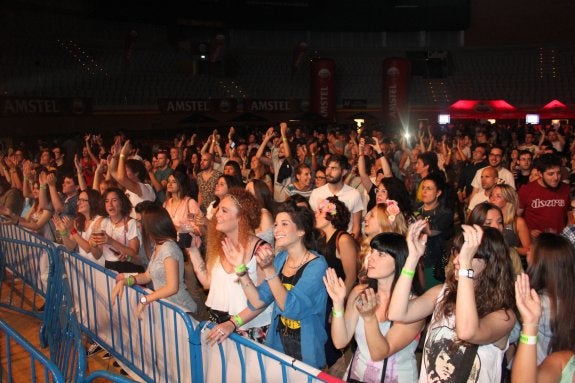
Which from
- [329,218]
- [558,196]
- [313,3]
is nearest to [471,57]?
[313,3]

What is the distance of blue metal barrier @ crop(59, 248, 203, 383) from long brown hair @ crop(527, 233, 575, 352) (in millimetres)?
2169

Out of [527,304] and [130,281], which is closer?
[527,304]

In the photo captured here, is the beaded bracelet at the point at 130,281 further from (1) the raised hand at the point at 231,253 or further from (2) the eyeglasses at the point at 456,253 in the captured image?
(2) the eyeglasses at the point at 456,253

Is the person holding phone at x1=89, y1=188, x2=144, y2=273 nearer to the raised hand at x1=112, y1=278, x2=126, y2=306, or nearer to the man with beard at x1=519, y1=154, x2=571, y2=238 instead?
the raised hand at x1=112, y1=278, x2=126, y2=306

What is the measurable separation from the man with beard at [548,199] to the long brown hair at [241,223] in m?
3.53

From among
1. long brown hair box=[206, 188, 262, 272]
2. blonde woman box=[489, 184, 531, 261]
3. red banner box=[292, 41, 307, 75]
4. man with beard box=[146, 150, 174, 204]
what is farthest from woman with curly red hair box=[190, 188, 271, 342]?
red banner box=[292, 41, 307, 75]

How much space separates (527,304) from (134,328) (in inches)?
131

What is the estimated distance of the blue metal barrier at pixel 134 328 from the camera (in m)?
4.04

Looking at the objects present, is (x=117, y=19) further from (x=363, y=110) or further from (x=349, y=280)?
(x=349, y=280)

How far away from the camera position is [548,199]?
20.3ft

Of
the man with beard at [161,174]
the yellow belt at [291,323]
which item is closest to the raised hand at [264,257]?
the yellow belt at [291,323]

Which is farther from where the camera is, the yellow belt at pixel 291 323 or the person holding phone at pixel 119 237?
the person holding phone at pixel 119 237

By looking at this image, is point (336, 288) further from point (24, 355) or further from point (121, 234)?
point (24, 355)

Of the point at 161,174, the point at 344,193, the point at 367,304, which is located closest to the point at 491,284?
the point at 367,304
